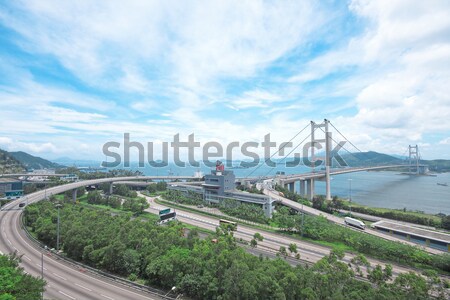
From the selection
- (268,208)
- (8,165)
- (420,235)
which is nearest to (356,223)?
(420,235)

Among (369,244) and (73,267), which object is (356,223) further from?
(73,267)

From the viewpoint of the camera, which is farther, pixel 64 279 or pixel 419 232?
pixel 419 232

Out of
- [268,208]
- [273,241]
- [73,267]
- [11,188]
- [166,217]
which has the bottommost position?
[273,241]

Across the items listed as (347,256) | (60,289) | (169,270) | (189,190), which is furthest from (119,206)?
(347,256)

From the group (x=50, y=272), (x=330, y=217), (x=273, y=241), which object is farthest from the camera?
(x=330, y=217)

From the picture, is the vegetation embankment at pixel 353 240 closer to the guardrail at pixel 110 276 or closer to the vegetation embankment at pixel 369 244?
the vegetation embankment at pixel 369 244

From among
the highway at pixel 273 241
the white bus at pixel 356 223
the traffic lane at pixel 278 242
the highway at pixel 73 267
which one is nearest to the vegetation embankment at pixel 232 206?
the highway at pixel 273 241

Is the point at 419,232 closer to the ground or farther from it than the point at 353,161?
closer to the ground

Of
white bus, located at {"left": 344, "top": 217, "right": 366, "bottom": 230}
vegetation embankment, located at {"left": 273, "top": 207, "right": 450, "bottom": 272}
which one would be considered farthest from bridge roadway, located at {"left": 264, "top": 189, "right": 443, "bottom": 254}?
vegetation embankment, located at {"left": 273, "top": 207, "right": 450, "bottom": 272}

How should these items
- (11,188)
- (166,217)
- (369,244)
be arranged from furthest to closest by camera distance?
(11,188)
(166,217)
(369,244)
